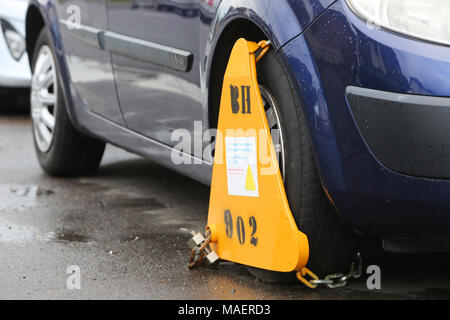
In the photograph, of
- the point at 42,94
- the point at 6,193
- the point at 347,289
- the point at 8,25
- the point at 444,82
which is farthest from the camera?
the point at 8,25

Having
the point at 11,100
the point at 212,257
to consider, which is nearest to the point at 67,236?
the point at 212,257

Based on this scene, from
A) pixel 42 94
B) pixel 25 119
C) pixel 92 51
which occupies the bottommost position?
pixel 25 119

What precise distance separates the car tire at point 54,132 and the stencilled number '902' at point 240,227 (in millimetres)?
2240

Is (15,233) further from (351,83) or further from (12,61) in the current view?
(12,61)

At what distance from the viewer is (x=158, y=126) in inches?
156

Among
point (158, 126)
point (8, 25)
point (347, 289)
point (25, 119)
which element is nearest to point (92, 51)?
point (158, 126)

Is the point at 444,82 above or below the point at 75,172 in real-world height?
above

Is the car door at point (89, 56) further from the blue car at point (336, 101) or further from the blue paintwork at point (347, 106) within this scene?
the blue paintwork at point (347, 106)

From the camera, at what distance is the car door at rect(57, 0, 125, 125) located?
14.6 ft

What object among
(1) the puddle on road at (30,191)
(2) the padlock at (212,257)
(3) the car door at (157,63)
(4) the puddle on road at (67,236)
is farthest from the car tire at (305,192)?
(1) the puddle on road at (30,191)

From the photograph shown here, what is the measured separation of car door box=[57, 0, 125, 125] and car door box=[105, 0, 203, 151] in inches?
4.4

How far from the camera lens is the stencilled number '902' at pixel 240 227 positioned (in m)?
3.10
